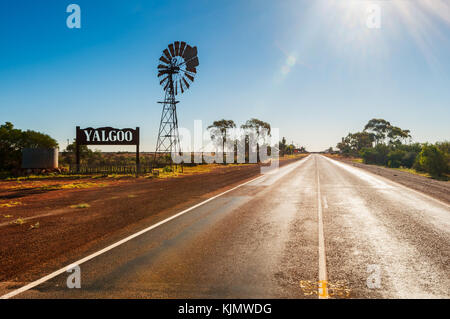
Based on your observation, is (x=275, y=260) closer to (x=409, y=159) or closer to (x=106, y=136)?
(x=106, y=136)

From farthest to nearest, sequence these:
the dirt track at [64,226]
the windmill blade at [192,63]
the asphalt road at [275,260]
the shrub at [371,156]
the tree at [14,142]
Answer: the shrub at [371,156] < the windmill blade at [192,63] < the tree at [14,142] < the dirt track at [64,226] < the asphalt road at [275,260]

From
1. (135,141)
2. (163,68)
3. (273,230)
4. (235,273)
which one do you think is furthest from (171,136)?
(235,273)

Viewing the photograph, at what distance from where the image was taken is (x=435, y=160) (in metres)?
27.3

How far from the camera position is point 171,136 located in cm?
3253

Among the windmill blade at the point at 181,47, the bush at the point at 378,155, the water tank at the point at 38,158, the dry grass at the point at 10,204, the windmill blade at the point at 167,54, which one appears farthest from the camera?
the bush at the point at 378,155

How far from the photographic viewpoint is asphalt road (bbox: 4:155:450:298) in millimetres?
3846

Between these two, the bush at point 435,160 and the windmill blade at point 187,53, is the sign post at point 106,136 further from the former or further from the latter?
the bush at point 435,160

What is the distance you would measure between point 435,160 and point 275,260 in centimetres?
3073

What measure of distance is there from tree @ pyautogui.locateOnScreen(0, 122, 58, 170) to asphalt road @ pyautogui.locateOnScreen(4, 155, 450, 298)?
91.5ft

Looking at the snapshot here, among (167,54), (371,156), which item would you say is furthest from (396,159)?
(167,54)

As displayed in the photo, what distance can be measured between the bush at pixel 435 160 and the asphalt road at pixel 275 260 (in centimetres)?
2290

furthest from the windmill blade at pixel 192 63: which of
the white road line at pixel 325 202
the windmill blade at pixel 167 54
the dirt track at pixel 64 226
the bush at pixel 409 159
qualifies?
the bush at pixel 409 159

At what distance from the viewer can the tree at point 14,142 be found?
88.5 feet
